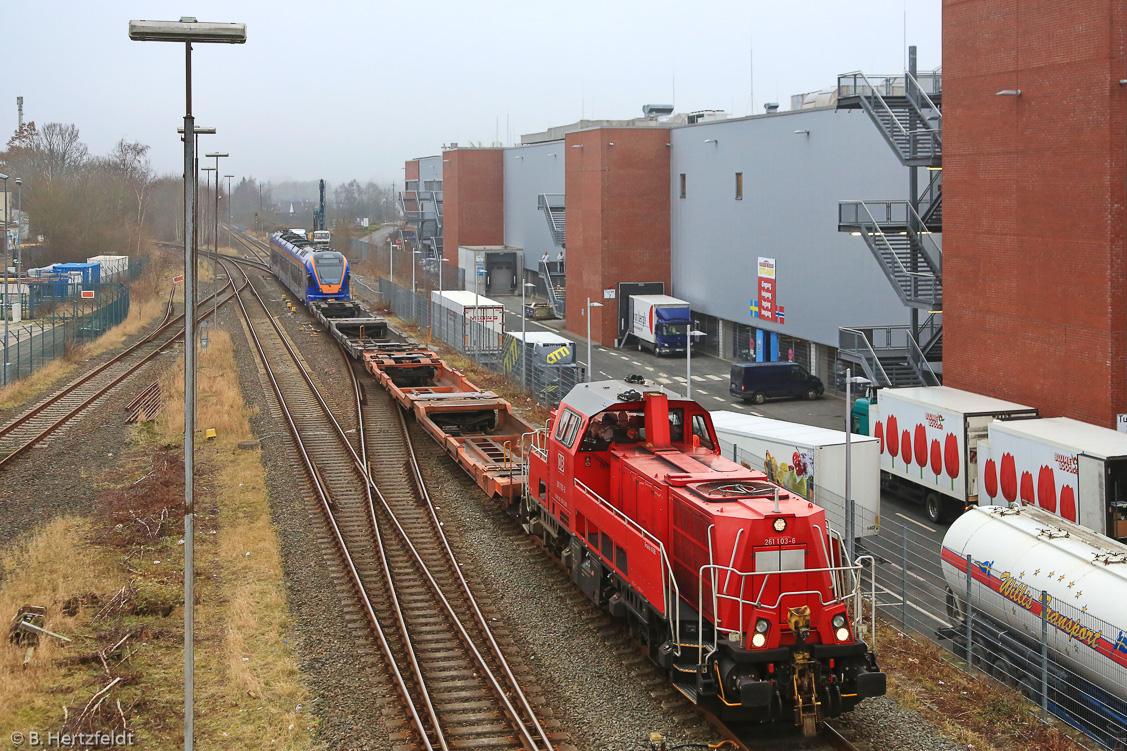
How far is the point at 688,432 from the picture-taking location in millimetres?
16516

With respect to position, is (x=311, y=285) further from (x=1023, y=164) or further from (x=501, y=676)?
(x=501, y=676)

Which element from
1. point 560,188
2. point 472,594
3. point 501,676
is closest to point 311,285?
point 560,188

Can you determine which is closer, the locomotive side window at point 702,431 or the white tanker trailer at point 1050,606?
the white tanker trailer at point 1050,606

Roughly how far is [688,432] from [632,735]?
4.98m

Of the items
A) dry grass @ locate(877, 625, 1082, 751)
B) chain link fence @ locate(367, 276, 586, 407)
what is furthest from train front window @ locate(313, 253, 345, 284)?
dry grass @ locate(877, 625, 1082, 751)

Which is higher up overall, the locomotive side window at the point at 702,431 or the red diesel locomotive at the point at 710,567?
the locomotive side window at the point at 702,431

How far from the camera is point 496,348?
46.2 metres

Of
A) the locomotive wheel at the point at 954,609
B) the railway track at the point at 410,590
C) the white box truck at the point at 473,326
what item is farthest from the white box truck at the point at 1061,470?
the white box truck at the point at 473,326

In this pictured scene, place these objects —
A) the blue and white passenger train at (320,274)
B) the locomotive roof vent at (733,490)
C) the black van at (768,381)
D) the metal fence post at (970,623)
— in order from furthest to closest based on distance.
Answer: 1. the blue and white passenger train at (320,274)
2. the black van at (768,381)
3. the metal fence post at (970,623)
4. the locomotive roof vent at (733,490)

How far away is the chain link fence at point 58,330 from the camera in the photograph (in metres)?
40.8

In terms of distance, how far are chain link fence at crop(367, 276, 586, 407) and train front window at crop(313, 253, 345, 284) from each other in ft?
15.1

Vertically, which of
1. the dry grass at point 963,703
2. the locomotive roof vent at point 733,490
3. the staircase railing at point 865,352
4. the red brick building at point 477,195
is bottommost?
the dry grass at point 963,703

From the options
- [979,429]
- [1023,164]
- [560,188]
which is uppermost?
[560,188]

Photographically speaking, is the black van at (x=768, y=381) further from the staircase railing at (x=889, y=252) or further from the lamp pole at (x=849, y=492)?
the lamp pole at (x=849, y=492)
